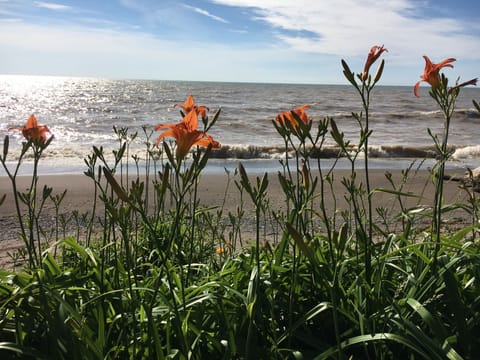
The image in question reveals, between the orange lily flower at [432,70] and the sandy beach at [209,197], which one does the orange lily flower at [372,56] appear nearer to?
the orange lily flower at [432,70]

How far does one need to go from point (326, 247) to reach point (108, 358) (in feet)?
3.30

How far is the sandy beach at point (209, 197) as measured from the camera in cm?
490

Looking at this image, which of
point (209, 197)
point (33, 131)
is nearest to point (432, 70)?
point (33, 131)

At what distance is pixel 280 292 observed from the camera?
1521 millimetres

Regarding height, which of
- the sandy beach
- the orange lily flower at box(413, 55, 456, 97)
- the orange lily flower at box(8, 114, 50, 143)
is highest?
the orange lily flower at box(413, 55, 456, 97)

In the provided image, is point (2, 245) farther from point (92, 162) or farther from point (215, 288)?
point (215, 288)

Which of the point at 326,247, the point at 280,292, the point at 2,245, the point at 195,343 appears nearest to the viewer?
the point at 195,343

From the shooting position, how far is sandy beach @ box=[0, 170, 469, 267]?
4902mm

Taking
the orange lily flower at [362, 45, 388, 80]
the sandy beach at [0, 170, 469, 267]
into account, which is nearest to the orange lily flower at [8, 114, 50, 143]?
the orange lily flower at [362, 45, 388, 80]

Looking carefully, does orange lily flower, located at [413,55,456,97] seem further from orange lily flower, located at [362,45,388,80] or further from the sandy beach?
the sandy beach

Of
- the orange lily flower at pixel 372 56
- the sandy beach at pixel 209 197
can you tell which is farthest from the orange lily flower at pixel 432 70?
the sandy beach at pixel 209 197

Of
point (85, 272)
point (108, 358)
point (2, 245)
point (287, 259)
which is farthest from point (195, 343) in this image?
point (2, 245)

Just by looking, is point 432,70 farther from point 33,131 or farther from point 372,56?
point 33,131

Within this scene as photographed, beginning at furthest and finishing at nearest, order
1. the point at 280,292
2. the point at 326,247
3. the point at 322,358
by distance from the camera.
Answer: the point at 326,247 → the point at 280,292 → the point at 322,358
